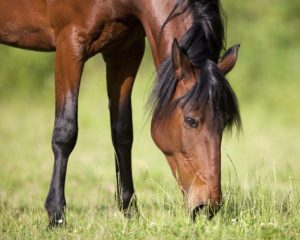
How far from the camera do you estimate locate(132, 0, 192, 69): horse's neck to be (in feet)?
16.1

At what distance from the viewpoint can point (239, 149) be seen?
1012cm

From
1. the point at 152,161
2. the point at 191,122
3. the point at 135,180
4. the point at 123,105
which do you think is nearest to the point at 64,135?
the point at 123,105

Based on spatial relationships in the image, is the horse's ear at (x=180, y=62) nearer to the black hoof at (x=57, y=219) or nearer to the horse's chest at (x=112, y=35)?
the horse's chest at (x=112, y=35)

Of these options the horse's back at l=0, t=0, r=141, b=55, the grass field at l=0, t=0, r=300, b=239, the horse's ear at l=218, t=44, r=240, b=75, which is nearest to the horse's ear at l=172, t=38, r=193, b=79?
the horse's ear at l=218, t=44, r=240, b=75

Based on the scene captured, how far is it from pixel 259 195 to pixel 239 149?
5.17 m

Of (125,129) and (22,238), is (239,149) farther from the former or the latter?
(22,238)

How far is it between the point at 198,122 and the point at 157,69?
0.56 meters

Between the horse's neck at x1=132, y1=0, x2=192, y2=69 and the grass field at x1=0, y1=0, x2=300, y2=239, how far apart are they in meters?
0.52

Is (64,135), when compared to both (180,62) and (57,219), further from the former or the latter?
(180,62)

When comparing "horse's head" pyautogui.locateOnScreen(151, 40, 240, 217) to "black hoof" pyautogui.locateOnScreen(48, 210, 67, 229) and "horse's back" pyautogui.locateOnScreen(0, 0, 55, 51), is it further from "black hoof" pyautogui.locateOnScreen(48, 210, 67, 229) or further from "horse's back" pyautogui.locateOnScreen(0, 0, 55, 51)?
"horse's back" pyautogui.locateOnScreen(0, 0, 55, 51)

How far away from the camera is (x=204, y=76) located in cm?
457

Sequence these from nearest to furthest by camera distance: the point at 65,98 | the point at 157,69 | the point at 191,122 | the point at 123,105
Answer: the point at 191,122 → the point at 157,69 → the point at 65,98 → the point at 123,105

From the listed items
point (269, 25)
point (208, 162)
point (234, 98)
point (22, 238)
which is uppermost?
point (269, 25)

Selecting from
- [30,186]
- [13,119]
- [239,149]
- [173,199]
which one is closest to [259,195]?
[173,199]
